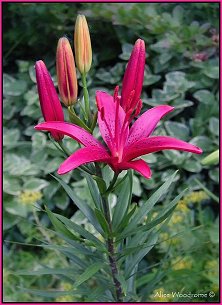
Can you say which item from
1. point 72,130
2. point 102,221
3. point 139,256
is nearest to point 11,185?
point 139,256

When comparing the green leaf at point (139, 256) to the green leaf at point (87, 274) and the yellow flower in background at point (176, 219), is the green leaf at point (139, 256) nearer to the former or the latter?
the green leaf at point (87, 274)

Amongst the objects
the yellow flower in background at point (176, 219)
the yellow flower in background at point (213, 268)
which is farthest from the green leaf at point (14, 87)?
the yellow flower in background at point (213, 268)

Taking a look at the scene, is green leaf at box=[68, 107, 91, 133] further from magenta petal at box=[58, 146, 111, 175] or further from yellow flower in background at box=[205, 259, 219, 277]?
yellow flower in background at box=[205, 259, 219, 277]

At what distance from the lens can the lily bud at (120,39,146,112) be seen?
2.62ft

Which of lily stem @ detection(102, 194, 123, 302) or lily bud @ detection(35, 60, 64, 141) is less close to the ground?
lily bud @ detection(35, 60, 64, 141)

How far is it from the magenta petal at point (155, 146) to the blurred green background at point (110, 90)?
0.84 meters

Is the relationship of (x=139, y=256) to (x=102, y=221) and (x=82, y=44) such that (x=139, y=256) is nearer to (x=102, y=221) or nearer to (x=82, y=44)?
(x=102, y=221)

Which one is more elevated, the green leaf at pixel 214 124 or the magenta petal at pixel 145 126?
the green leaf at pixel 214 124

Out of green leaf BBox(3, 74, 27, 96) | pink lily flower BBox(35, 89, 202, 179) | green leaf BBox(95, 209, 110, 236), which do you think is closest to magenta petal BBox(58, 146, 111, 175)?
pink lily flower BBox(35, 89, 202, 179)

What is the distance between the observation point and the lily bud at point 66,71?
78cm

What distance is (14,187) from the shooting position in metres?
1.83

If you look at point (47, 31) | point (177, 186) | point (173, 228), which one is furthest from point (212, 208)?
point (47, 31)

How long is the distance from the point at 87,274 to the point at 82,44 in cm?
38

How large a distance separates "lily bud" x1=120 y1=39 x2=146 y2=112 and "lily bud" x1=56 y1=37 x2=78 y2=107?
0.08 metres
